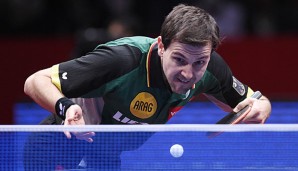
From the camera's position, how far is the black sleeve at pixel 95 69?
10.6 ft

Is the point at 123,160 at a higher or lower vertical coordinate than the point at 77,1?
Result: higher

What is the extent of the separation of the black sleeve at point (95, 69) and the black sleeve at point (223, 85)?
0.47m

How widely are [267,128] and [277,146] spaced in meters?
0.15

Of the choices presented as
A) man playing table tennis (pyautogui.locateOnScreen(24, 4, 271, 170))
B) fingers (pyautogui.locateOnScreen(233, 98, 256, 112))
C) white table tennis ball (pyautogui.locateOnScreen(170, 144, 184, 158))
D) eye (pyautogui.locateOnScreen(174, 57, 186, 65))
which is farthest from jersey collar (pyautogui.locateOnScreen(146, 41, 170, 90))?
white table tennis ball (pyautogui.locateOnScreen(170, 144, 184, 158))

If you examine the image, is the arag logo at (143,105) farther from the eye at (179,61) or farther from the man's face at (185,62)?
the eye at (179,61)

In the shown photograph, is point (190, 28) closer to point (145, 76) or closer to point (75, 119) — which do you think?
point (145, 76)

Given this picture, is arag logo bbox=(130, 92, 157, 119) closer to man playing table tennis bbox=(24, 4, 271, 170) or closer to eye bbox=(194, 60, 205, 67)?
man playing table tennis bbox=(24, 4, 271, 170)

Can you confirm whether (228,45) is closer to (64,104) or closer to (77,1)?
(77,1)

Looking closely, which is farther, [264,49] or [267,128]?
[264,49]

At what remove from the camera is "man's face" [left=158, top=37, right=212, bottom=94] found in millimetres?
3170

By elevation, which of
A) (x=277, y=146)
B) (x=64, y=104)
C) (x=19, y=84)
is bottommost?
(x=19, y=84)

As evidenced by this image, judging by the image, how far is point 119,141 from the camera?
9.86ft

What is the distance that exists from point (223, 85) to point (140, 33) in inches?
147

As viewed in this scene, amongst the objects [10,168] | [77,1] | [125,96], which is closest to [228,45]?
[77,1]
